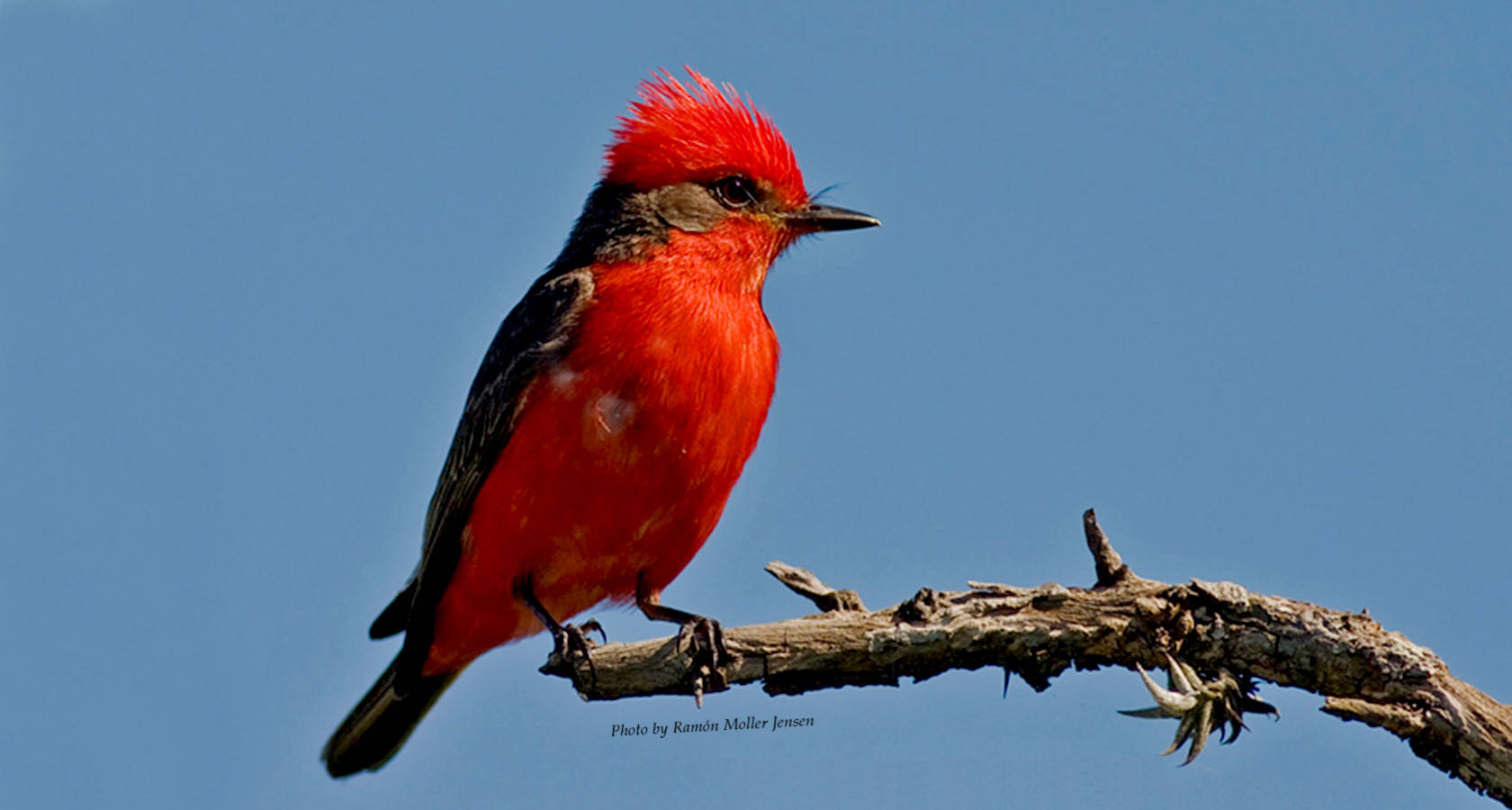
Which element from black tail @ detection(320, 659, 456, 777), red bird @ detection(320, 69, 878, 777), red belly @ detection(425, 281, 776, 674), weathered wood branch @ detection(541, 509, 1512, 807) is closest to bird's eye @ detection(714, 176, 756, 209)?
red bird @ detection(320, 69, 878, 777)

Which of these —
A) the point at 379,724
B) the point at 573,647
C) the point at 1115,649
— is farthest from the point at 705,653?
the point at 379,724

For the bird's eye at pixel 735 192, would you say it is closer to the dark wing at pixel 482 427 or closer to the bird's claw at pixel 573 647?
the dark wing at pixel 482 427

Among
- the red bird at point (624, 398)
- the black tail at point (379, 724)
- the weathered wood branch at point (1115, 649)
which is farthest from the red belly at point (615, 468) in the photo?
the black tail at point (379, 724)

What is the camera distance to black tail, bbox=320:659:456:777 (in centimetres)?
705

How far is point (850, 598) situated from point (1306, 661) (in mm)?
1520

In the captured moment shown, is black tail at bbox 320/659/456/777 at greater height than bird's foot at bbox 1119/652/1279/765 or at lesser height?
lesser

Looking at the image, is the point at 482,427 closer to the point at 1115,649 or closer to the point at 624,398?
the point at 624,398

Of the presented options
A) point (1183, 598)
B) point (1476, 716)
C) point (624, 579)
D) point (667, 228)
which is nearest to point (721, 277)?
point (667, 228)

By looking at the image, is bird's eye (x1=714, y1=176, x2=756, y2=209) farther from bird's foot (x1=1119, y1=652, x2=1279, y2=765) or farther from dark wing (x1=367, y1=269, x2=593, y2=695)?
bird's foot (x1=1119, y1=652, x2=1279, y2=765)

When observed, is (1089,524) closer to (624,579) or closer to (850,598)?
(850,598)

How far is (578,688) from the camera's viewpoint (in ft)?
18.4

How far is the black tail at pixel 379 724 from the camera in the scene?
23.1ft

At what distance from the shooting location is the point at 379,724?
23.3ft

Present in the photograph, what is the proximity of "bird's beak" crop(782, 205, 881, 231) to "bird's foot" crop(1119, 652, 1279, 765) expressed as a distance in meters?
→ 2.65
